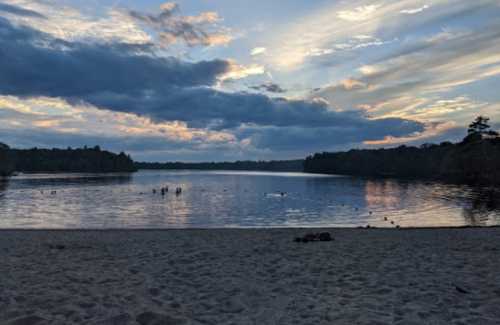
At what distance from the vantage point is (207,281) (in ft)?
32.5

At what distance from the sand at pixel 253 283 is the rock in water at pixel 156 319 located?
0.02 meters

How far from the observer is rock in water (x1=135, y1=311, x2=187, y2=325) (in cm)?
671

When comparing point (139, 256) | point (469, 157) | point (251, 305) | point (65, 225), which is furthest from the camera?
point (469, 157)

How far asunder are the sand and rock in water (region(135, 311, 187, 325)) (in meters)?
0.02

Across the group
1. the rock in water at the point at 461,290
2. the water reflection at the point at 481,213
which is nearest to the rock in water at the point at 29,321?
the rock in water at the point at 461,290

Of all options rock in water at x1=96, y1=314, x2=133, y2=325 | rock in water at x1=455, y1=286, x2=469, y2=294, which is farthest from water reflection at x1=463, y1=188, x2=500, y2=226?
rock in water at x1=96, y1=314, x2=133, y2=325

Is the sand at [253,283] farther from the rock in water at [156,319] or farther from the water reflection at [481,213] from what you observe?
the water reflection at [481,213]

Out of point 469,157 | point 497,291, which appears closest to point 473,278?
point 497,291

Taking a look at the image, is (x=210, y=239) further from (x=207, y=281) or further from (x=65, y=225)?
(x=65, y=225)

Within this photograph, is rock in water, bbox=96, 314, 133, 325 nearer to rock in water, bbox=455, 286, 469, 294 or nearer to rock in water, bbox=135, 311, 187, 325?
rock in water, bbox=135, 311, 187, 325

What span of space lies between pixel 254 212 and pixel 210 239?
25.5 metres

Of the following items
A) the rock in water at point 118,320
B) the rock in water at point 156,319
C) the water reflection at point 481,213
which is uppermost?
the rock in water at point 156,319

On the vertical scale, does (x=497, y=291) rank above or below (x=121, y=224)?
above

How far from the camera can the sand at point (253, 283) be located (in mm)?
7131
